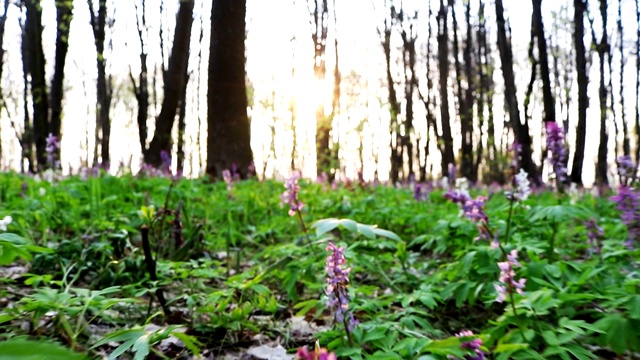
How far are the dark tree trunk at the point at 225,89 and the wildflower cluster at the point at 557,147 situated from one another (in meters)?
5.85

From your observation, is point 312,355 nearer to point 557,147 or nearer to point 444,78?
point 557,147

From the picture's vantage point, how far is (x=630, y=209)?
2465 millimetres

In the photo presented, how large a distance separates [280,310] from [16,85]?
1549 inches

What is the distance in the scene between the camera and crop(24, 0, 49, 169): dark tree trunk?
1230cm

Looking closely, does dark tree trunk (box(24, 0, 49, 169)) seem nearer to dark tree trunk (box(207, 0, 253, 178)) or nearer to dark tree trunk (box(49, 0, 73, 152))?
dark tree trunk (box(49, 0, 73, 152))

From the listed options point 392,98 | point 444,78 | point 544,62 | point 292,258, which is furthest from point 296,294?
point 392,98

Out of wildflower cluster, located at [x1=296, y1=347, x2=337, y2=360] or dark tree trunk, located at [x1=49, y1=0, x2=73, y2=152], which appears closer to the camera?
wildflower cluster, located at [x1=296, y1=347, x2=337, y2=360]

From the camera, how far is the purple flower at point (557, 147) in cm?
291

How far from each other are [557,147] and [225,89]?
6071 millimetres

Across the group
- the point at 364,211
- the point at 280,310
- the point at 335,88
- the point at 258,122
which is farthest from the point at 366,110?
the point at 280,310

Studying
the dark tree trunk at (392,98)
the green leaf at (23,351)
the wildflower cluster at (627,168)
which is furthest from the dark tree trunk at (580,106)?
the green leaf at (23,351)

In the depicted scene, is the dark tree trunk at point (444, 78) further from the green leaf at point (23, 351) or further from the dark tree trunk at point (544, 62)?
the green leaf at point (23, 351)

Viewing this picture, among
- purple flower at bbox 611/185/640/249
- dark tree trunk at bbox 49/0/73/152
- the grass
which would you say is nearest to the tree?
purple flower at bbox 611/185/640/249

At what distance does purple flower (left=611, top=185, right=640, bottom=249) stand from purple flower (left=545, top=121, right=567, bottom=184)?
20.9 inches
